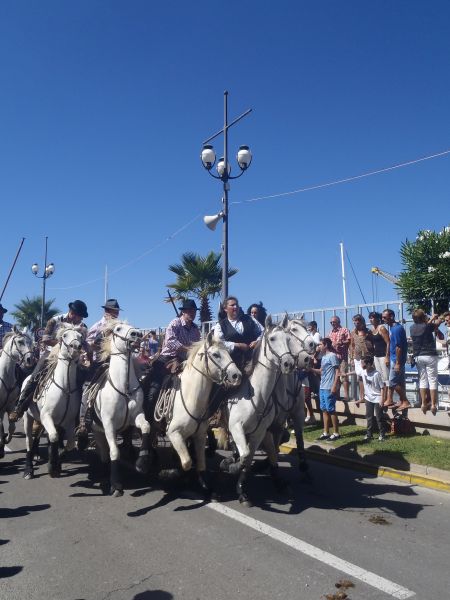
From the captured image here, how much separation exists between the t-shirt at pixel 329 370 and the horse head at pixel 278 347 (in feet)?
12.4

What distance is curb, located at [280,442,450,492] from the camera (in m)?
6.94

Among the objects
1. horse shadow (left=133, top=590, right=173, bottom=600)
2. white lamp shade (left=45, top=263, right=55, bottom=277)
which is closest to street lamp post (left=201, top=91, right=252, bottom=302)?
horse shadow (left=133, top=590, right=173, bottom=600)

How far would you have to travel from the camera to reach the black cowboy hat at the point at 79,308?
28.5 feet

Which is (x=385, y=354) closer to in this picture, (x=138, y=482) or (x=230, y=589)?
(x=138, y=482)

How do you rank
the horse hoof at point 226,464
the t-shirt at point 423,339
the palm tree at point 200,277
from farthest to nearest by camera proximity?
the palm tree at point 200,277
the t-shirt at point 423,339
the horse hoof at point 226,464

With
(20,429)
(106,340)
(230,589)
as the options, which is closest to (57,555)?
(230,589)

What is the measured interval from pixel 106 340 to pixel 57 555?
10.2ft

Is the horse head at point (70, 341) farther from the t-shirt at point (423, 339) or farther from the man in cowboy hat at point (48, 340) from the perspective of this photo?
the t-shirt at point (423, 339)

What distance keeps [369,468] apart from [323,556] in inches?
145

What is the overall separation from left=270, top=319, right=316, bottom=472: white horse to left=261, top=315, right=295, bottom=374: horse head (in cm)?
A: 9

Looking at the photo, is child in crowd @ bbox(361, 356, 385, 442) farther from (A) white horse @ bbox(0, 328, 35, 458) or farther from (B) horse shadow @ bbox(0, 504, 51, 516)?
(A) white horse @ bbox(0, 328, 35, 458)

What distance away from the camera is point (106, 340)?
7.12 metres

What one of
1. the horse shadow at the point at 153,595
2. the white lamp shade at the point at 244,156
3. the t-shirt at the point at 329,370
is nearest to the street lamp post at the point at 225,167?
the white lamp shade at the point at 244,156

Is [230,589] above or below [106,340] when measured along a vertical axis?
below
